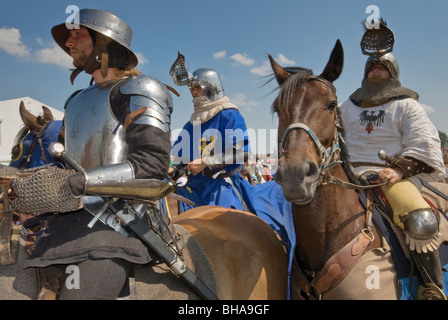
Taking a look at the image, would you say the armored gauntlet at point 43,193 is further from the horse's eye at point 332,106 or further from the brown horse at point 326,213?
the horse's eye at point 332,106

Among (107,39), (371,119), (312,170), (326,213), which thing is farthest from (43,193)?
(371,119)

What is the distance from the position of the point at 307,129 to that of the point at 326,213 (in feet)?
2.19

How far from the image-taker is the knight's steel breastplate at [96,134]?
2045 millimetres

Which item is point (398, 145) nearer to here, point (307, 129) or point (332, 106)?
point (332, 106)

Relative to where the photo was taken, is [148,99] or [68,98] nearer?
[148,99]

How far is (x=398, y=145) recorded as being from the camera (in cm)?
301

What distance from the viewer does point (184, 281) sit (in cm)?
210

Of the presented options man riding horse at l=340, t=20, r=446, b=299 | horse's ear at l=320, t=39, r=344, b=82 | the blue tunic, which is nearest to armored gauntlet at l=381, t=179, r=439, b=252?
man riding horse at l=340, t=20, r=446, b=299

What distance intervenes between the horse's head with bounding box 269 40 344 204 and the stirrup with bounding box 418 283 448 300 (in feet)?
3.50

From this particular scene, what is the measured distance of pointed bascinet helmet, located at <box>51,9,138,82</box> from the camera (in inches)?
91.3

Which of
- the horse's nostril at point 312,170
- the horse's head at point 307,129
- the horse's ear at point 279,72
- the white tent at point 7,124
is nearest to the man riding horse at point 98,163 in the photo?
the horse's head at point 307,129
